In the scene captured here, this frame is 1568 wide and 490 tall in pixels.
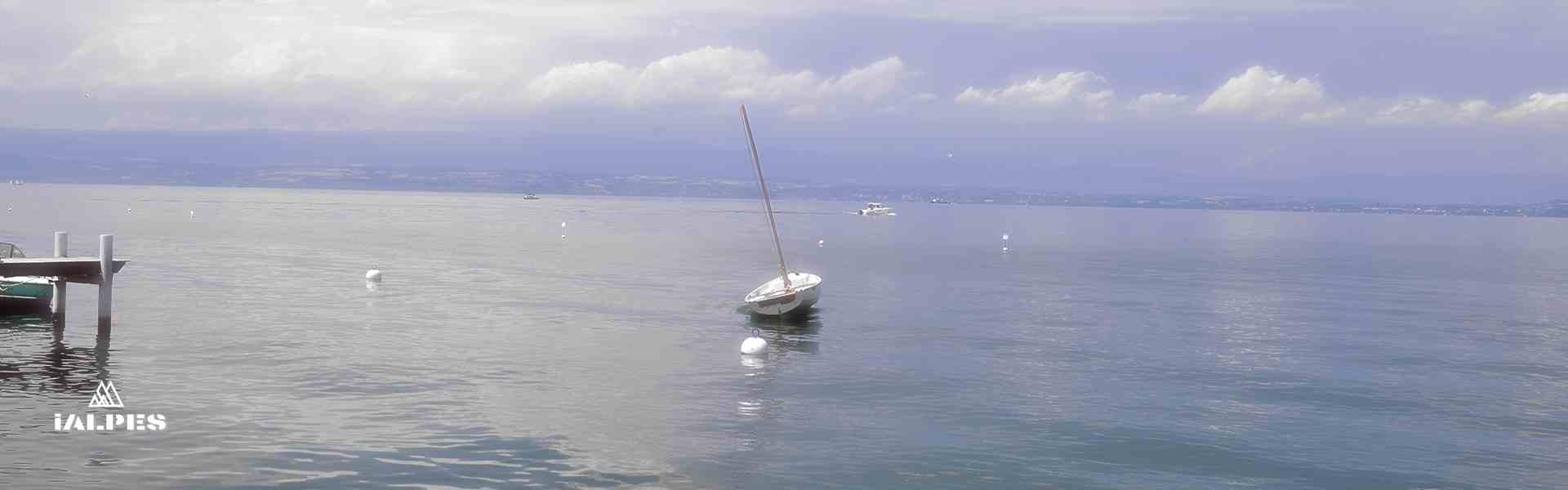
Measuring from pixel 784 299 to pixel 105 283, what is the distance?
32.8 m

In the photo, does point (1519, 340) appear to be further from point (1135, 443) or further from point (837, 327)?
point (1135, 443)

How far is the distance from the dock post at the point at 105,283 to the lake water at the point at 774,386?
816 mm

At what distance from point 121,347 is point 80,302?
771 inches

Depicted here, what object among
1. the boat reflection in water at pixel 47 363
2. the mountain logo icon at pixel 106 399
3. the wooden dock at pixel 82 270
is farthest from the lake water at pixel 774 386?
the wooden dock at pixel 82 270

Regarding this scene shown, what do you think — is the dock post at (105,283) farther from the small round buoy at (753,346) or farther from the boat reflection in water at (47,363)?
the small round buoy at (753,346)

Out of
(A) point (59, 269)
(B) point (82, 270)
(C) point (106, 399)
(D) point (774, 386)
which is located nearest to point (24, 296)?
(A) point (59, 269)

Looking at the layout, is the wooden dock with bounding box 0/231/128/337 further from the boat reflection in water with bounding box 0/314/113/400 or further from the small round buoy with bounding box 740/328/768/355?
the small round buoy with bounding box 740/328/768/355

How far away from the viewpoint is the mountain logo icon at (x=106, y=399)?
39.6m

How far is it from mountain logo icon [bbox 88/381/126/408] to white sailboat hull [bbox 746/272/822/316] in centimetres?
3455

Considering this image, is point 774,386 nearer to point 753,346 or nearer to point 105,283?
point 753,346

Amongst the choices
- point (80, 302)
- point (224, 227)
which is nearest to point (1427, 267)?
point (80, 302)

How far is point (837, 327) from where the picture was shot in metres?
68.9

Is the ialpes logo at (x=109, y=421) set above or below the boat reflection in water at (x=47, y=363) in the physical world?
above

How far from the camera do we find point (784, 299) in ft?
227
